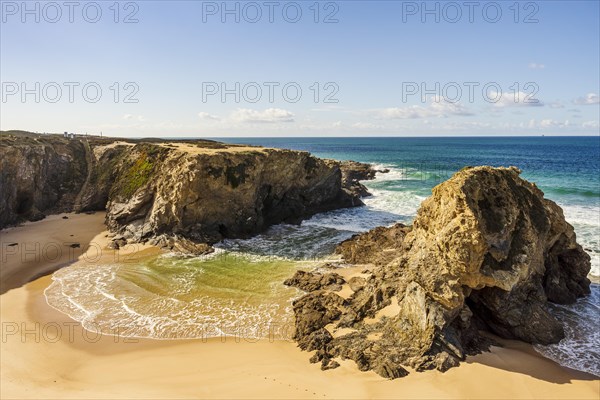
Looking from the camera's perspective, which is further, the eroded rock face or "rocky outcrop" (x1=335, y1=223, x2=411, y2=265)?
the eroded rock face

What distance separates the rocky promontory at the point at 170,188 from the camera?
2898cm

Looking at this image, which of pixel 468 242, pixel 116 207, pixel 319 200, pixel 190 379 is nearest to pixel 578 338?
Answer: pixel 468 242

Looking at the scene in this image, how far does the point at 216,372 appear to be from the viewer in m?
13.4

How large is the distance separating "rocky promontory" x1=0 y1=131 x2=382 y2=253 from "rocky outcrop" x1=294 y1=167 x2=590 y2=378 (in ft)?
48.3

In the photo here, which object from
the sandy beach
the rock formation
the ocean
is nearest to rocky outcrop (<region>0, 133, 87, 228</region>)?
the ocean

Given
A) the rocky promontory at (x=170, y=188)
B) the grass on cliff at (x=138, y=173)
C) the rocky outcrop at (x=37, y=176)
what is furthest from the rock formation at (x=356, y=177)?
the rocky outcrop at (x=37, y=176)

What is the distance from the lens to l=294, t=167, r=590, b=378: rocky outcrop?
13.5m

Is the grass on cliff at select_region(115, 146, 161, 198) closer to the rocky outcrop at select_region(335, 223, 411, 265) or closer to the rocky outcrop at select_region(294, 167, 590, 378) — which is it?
the rocky outcrop at select_region(335, 223, 411, 265)

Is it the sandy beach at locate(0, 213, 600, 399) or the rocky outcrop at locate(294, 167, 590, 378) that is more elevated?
the rocky outcrop at locate(294, 167, 590, 378)

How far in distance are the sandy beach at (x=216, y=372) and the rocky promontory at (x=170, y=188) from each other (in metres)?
11.4

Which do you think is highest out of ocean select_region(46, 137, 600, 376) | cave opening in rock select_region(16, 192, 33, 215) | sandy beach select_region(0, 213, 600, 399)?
cave opening in rock select_region(16, 192, 33, 215)

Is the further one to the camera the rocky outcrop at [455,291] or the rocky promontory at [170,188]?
the rocky promontory at [170,188]

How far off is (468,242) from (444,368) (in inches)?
182

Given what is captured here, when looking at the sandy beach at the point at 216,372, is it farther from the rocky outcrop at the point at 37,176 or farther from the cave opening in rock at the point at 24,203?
the cave opening in rock at the point at 24,203
